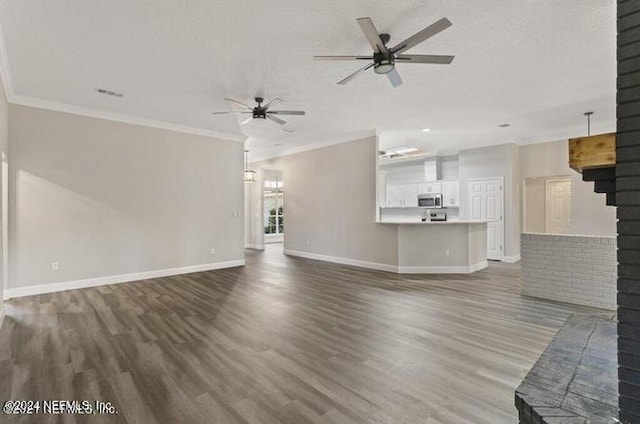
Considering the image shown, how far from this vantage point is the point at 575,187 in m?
6.71

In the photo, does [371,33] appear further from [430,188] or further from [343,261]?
[430,188]

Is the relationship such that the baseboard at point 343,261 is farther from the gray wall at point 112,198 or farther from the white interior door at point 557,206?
the white interior door at point 557,206

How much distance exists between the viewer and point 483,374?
7.87 ft

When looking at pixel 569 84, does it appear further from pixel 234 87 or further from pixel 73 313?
pixel 73 313

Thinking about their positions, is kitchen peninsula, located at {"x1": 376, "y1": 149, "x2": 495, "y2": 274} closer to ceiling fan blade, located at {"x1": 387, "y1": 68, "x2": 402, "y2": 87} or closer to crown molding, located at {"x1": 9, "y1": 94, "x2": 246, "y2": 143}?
Result: ceiling fan blade, located at {"x1": 387, "y1": 68, "x2": 402, "y2": 87}

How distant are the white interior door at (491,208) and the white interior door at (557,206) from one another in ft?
5.94

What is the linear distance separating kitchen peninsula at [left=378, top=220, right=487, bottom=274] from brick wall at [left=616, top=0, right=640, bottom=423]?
4.88 meters

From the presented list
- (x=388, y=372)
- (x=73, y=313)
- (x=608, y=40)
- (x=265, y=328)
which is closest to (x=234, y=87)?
(x=265, y=328)

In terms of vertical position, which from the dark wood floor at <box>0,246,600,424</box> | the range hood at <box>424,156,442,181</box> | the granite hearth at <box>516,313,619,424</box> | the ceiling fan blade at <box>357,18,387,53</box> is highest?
the ceiling fan blade at <box>357,18,387,53</box>

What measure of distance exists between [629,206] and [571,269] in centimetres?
361

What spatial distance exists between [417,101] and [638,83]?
3.82 meters

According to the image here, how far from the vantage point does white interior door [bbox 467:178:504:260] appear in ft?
24.9

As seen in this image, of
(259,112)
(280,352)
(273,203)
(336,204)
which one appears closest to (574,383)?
(280,352)

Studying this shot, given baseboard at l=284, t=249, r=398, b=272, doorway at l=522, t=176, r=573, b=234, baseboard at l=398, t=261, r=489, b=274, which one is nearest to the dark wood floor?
baseboard at l=398, t=261, r=489, b=274
